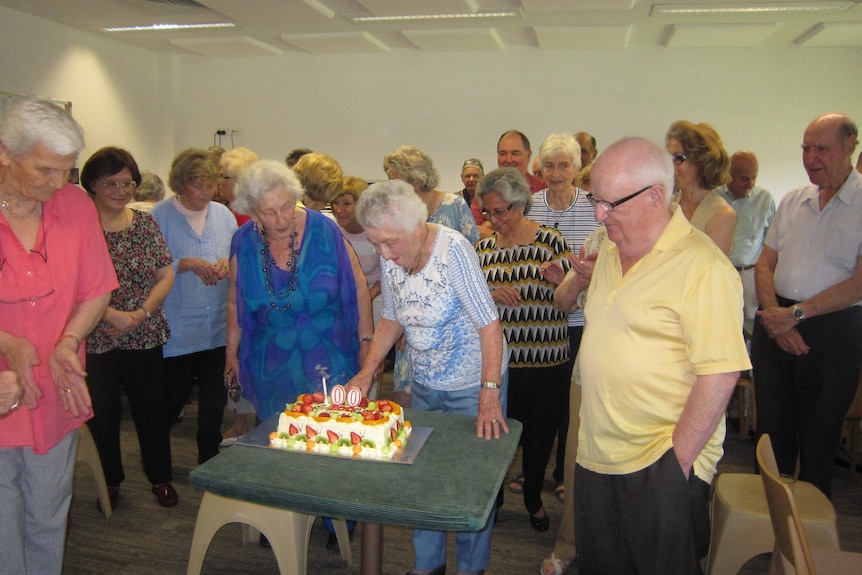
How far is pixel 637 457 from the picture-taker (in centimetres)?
162

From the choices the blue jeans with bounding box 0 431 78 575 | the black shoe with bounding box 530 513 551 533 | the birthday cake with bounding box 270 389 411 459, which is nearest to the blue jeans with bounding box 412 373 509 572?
the birthday cake with bounding box 270 389 411 459

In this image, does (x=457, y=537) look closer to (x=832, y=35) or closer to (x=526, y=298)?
(x=526, y=298)

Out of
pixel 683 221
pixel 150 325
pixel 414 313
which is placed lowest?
pixel 150 325

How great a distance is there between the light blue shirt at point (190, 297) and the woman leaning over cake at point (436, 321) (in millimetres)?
1353

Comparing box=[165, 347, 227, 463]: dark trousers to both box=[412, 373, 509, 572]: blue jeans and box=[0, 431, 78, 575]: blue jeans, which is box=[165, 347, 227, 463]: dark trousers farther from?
box=[412, 373, 509, 572]: blue jeans

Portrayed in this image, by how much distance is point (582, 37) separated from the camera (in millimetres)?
7020

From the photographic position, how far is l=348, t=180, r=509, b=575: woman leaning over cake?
2.05 metres

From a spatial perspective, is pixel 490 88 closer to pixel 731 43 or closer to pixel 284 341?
pixel 731 43

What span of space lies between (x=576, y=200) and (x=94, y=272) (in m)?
2.23

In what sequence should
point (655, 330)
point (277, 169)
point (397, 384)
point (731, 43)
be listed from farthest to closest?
point (731, 43), point (397, 384), point (277, 169), point (655, 330)

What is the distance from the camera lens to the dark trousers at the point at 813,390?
8.75 feet

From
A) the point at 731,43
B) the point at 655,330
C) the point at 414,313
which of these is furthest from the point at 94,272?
the point at 731,43

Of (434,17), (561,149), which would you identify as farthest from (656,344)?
(434,17)

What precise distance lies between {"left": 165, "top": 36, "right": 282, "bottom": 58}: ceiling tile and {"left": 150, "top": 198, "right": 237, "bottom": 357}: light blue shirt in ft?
16.5
